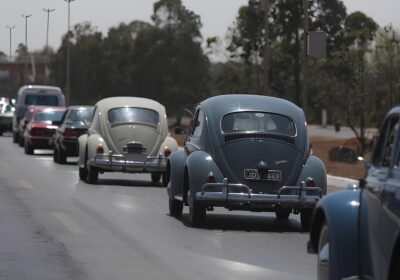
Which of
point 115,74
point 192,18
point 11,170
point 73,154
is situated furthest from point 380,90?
point 115,74

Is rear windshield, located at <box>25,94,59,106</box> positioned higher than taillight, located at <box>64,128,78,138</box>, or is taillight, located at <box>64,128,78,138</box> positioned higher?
taillight, located at <box>64,128,78,138</box>

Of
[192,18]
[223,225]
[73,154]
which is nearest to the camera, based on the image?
[223,225]

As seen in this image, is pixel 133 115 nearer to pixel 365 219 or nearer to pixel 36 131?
pixel 36 131

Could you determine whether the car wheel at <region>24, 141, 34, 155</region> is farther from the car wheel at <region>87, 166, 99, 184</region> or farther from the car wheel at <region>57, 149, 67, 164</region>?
the car wheel at <region>87, 166, 99, 184</region>

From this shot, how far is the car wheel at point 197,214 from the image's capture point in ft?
52.8

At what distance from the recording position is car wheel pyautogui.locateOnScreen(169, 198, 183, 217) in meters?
17.8

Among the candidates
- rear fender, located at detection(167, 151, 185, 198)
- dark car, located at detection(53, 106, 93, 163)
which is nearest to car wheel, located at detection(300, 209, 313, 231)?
rear fender, located at detection(167, 151, 185, 198)

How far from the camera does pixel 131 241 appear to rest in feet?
47.4

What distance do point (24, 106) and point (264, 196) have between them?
36624 mm

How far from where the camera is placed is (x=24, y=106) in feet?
168

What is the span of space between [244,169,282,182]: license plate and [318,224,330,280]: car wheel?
6446mm

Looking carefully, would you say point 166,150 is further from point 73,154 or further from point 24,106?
point 24,106

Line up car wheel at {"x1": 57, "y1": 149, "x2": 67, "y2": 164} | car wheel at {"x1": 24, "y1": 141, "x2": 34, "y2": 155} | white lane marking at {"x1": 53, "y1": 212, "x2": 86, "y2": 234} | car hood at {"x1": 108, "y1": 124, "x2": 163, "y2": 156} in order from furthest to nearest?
car wheel at {"x1": 24, "y1": 141, "x2": 34, "y2": 155}
car wheel at {"x1": 57, "y1": 149, "x2": 67, "y2": 164}
car hood at {"x1": 108, "y1": 124, "x2": 163, "y2": 156}
white lane marking at {"x1": 53, "y1": 212, "x2": 86, "y2": 234}

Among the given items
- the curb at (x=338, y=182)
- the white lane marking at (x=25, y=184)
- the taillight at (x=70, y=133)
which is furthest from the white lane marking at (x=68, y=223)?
the taillight at (x=70, y=133)
